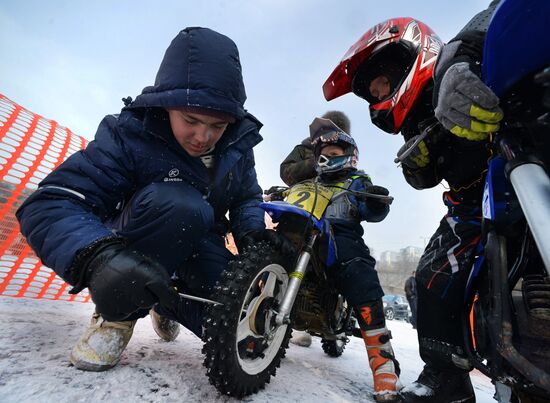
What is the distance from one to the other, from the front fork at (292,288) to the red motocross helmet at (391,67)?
2.74ft

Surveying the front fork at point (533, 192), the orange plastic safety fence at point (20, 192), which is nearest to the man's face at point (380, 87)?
the front fork at point (533, 192)

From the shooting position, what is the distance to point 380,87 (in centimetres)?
191

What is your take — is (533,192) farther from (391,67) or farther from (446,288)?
(391,67)

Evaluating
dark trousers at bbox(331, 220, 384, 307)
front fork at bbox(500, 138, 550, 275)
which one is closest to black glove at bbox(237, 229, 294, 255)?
dark trousers at bbox(331, 220, 384, 307)

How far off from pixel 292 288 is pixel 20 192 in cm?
279

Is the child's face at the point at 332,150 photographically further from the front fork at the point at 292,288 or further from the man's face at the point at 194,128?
the man's face at the point at 194,128

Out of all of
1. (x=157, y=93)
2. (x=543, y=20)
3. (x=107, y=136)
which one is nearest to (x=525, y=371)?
(x=543, y=20)

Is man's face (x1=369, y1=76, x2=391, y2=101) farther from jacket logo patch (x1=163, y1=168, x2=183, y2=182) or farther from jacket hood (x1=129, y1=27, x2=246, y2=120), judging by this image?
jacket logo patch (x1=163, y1=168, x2=183, y2=182)

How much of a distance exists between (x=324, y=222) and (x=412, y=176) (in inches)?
24.1

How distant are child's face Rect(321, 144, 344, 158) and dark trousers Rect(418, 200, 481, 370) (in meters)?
1.14

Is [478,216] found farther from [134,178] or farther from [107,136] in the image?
[107,136]

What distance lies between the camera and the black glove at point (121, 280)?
98cm

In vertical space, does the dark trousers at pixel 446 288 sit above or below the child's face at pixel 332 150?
below

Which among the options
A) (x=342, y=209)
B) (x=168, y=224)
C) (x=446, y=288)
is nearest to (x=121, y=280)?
(x=168, y=224)
